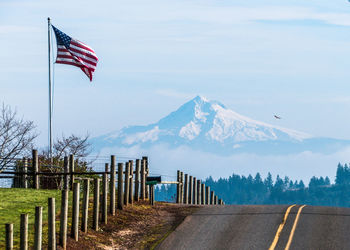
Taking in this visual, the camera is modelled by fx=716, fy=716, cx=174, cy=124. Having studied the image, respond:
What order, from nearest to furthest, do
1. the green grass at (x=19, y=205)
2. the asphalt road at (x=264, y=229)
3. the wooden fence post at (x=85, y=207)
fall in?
1. the green grass at (x=19, y=205)
2. the asphalt road at (x=264, y=229)
3. the wooden fence post at (x=85, y=207)

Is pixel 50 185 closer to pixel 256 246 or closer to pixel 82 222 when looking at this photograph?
pixel 82 222

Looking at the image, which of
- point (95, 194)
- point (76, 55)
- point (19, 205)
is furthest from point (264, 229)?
point (76, 55)

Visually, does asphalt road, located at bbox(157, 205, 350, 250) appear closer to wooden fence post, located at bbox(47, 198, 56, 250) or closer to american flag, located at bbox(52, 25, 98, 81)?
wooden fence post, located at bbox(47, 198, 56, 250)

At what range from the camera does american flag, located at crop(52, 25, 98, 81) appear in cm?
4159

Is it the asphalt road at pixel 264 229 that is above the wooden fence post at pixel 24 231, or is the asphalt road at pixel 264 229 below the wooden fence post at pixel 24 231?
below

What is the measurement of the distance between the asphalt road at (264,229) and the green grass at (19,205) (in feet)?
15.4

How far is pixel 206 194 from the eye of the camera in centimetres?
4831

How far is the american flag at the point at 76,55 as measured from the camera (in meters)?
41.6

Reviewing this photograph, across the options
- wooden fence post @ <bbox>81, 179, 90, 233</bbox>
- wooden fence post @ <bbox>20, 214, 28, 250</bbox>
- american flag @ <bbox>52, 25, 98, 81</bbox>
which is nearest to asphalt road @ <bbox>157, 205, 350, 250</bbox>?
wooden fence post @ <bbox>81, 179, 90, 233</bbox>

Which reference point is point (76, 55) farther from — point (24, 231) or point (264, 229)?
point (24, 231)

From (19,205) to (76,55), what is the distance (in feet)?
50.0

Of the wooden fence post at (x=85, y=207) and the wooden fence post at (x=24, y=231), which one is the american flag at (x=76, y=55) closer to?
the wooden fence post at (x=85, y=207)

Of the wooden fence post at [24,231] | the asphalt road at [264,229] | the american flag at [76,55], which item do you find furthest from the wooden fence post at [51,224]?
the american flag at [76,55]

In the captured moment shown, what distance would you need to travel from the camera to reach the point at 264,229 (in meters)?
25.8
